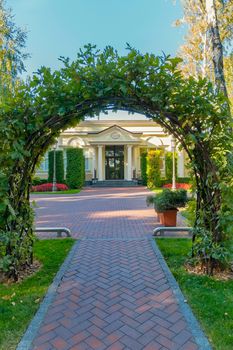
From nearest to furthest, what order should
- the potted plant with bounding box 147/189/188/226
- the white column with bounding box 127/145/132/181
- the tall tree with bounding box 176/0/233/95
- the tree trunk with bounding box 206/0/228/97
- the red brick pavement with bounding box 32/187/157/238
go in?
1. the tree trunk with bounding box 206/0/228/97
2. the red brick pavement with bounding box 32/187/157/238
3. the potted plant with bounding box 147/189/188/226
4. the tall tree with bounding box 176/0/233/95
5. the white column with bounding box 127/145/132/181

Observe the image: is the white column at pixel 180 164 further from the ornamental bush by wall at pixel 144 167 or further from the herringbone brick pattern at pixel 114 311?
the herringbone brick pattern at pixel 114 311

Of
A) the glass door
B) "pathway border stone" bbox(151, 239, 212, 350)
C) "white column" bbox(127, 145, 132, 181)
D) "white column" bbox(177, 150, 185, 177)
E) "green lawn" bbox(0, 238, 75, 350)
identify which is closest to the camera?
"pathway border stone" bbox(151, 239, 212, 350)

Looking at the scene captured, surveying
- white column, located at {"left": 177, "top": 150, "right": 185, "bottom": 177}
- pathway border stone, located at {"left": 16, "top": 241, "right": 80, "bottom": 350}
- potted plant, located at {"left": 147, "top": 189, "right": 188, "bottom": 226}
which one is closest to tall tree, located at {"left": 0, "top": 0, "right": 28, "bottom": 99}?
potted plant, located at {"left": 147, "top": 189, "right": 188, "bottom": 226}

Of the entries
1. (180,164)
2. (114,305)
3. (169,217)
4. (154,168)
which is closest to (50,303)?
(114,305)

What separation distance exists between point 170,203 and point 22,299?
17.2ft

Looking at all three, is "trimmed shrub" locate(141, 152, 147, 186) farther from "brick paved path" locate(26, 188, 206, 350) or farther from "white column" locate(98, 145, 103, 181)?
"brick paved path" locate(26, 188, 206, 350)

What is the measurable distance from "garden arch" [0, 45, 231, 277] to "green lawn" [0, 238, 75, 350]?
41 cm

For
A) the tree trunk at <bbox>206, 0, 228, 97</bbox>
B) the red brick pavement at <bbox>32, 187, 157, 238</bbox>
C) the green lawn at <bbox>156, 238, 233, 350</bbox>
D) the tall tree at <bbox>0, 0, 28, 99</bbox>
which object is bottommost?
the red brick pavement at <bbox>32, 187, 157, 238</bbox>

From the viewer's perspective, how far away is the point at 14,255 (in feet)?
14.1

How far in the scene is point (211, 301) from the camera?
11.5 ft

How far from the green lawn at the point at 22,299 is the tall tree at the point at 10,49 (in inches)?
482

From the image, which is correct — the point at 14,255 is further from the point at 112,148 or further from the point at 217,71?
the point at 112,148

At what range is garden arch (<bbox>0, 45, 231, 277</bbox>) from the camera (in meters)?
3.82

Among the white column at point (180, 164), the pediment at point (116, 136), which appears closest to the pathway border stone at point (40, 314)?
the pediment at point (116, 136)
